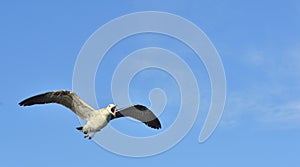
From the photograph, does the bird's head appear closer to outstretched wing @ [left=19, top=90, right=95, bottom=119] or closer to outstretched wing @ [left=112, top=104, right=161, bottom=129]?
outstretched wing @ [left=112, top=104, right=161, bottom=129]

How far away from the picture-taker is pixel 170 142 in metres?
27.0

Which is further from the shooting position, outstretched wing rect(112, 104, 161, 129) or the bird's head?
outstretched wing rect(112, 104, 161, 129)

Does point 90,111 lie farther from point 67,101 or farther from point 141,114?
point 141,114

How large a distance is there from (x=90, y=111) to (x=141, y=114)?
12.8ft

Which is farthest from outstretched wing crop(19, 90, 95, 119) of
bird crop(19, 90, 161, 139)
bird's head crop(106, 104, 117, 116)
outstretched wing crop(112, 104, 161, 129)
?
outstretched wing crop(112, 104, 161, 129)

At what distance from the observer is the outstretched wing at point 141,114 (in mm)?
28442

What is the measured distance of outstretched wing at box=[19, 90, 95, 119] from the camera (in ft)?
92.0

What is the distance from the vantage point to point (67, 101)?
2881 centimetres

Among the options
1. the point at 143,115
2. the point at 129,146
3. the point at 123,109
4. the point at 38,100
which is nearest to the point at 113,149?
the point at 129,146

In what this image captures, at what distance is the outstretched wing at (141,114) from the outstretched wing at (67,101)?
75.9 inches

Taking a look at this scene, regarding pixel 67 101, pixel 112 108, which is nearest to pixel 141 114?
pixel 112 108

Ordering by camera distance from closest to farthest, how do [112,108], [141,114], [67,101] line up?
[112,108] < [67,101] < [141,114]

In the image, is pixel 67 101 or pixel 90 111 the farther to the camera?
pixel 67 101

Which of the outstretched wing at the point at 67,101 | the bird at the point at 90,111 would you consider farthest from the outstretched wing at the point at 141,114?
the outstretched wing at the point at 67,101
